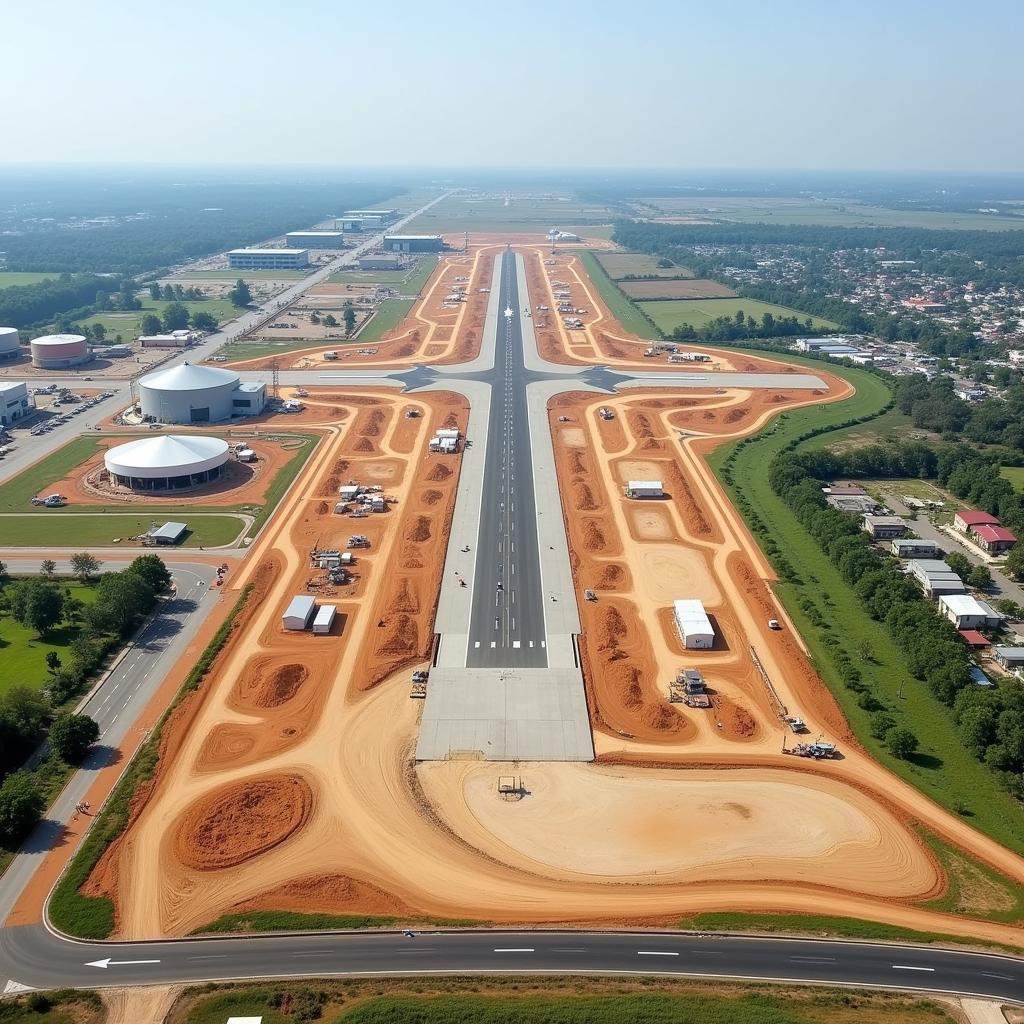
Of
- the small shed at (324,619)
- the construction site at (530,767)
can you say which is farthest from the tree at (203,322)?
the small shed at (324,619)

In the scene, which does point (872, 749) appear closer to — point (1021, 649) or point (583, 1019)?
point (1021, 649)

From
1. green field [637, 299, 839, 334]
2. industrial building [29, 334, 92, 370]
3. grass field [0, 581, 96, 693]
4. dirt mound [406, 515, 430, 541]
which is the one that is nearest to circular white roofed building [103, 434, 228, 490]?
grass field [0, 581, 96, 693]

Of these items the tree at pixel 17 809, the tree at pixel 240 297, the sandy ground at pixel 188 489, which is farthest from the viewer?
the tree at pixel 240 297

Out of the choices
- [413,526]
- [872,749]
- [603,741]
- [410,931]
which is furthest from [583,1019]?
[413,526]

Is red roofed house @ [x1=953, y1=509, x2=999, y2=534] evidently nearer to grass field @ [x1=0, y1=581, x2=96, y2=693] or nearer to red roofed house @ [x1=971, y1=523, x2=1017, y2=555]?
red roofed house @ [x1=971, y1=523, x2=1017, y2=555]

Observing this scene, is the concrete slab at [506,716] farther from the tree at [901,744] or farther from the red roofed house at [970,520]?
the red roofed house at [970,520]

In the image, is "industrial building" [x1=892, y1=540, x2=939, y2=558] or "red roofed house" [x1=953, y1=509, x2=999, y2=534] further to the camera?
"red roofed house" [x1=953, y1=509, x2=999, y2=534]

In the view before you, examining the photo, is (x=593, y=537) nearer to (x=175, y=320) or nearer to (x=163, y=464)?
(x=163, y=464)
